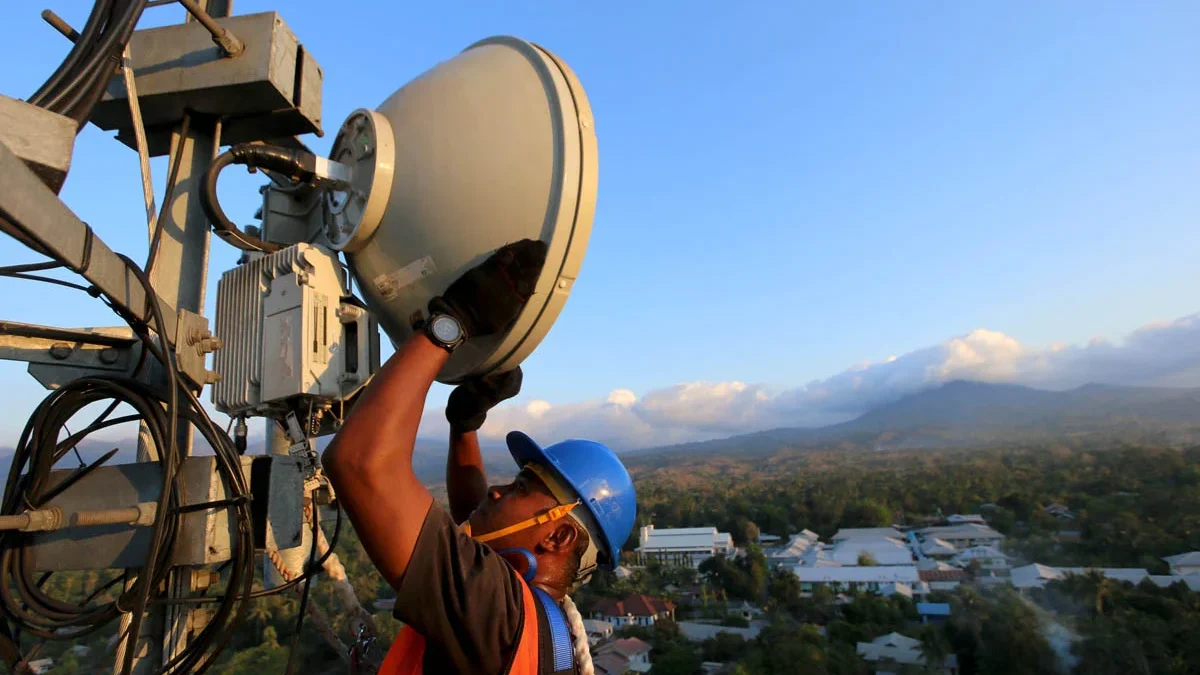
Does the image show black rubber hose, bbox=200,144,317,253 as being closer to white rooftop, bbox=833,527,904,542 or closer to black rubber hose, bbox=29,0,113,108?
black rubber hose, bbox=29,0,113,108

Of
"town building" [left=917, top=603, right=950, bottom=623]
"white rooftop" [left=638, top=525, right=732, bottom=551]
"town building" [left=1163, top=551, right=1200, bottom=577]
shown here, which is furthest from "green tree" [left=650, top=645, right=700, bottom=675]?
"town building" [left=1163, top=551, right=1200, bottom=577]

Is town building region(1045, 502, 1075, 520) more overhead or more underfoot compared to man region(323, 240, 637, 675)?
more underfoot

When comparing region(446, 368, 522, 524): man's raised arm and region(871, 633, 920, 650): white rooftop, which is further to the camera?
region(871, 633, 920, 650): white rooftop

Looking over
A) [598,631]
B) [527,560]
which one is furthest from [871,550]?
[527,560]

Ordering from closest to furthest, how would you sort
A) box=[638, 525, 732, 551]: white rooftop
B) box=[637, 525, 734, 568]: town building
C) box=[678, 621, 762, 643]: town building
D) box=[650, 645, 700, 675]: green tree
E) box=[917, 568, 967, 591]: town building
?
1. box=[650, 645, 700, 675]: green tree
2. box=[678, 621, 762, 643]: town building
3. box=[917, 568, 967, 591]: town building
4. box=[637, 525, 734, 568]: town building
5. box=[638, 525, 732, 551]: white rooftop

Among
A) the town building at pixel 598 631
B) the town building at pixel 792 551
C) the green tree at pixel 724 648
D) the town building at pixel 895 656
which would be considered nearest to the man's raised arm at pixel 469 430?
→ the town building at pixel 598 631

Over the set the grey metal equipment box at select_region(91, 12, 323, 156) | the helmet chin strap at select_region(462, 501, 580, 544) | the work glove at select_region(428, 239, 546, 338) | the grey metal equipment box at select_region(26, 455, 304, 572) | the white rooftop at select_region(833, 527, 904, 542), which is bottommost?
the white rooftop at select_region(833, 527, 904, 542)

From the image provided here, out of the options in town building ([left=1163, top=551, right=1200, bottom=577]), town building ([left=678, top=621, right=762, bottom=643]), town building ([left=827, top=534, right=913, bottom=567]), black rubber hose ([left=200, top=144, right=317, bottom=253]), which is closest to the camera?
black rubber hose ([left=200, top=144, right=317, bottom=253])

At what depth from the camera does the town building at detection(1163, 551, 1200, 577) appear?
31969 millimetres

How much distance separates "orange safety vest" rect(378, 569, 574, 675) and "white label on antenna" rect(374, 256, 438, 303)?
0.97 m

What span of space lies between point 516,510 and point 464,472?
0.64 meters

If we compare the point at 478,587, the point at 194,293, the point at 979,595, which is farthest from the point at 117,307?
the point at 979,595

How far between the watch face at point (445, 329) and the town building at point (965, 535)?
47.4 meters

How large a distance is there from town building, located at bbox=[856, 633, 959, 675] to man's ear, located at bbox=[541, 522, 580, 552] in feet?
99.4
